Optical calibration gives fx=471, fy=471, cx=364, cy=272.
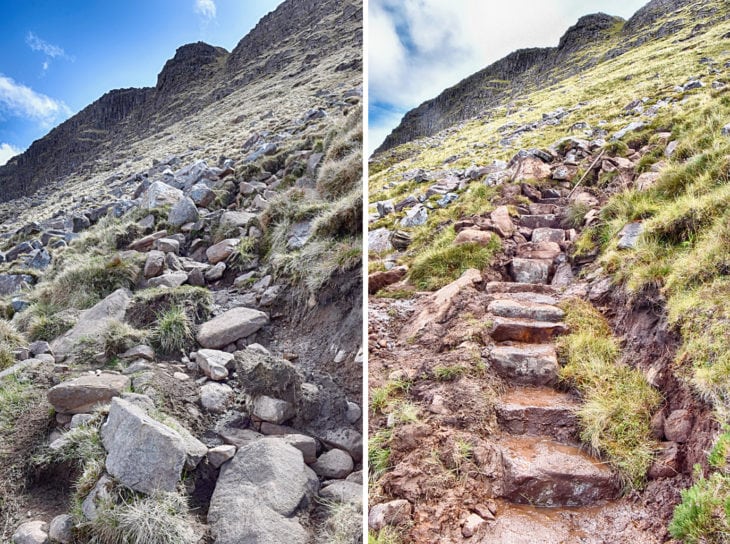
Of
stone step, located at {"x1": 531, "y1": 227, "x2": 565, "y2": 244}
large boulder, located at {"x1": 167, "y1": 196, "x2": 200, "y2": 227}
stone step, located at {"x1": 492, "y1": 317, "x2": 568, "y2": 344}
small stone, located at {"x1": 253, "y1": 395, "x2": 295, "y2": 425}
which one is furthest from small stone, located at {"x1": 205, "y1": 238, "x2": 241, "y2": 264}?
stone step, located at {"x1": 531, "y1": 227, "x2": 565, "y2": 244}

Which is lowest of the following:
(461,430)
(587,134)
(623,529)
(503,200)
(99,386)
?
(623,529)

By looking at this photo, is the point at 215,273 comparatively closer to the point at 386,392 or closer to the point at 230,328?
the point at 230,328

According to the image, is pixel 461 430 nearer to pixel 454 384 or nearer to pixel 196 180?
pixel 454 384

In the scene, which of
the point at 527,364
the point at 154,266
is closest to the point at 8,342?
the point at 154,266

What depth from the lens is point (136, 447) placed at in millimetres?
1881

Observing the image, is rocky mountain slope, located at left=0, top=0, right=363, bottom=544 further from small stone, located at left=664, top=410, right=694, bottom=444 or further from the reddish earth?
small stone, located at left=664, top=410, right=694, bottom=444

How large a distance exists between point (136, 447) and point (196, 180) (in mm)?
5954

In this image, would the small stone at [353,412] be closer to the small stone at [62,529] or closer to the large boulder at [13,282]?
the small stone at [62,529]

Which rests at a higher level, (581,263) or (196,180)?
(196,180)

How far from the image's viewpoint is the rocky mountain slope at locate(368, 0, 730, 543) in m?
1.82

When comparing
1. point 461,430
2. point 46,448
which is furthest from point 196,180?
point 461,430

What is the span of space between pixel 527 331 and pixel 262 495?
75.7 inches

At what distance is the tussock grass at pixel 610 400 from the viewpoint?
6.38 feet

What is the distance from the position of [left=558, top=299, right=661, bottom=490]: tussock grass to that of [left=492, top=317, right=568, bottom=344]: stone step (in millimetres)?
100
